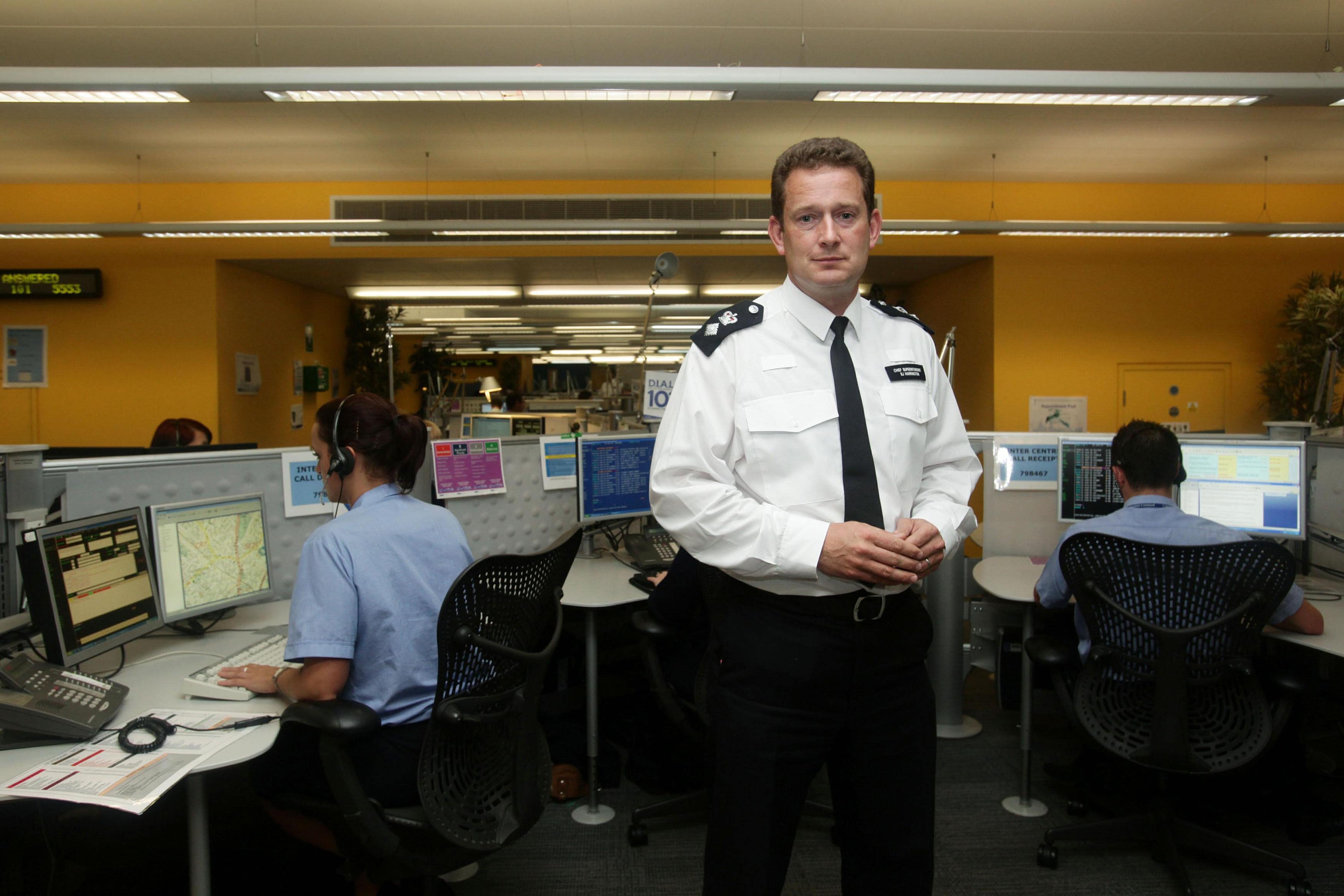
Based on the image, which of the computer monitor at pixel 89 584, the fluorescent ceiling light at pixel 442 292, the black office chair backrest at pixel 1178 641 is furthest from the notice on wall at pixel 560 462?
the fluorescent ceiling light at pixel 442 292

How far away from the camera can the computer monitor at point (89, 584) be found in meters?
1.52

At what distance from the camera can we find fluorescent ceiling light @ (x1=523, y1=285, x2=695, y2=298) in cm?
802

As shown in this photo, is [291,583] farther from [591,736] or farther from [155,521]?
[591,736]

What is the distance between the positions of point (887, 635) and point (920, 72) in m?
2.99

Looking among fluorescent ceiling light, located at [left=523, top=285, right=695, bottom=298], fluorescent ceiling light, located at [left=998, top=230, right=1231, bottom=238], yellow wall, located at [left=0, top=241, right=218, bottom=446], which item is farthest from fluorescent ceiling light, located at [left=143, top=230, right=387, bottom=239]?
fluorescent ceiling light, located at [left=998, top=230, right=1231, bottom=238]

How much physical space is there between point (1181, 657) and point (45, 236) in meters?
7.15

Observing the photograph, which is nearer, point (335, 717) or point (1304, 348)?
point (335, 717)

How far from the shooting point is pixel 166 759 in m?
1.30

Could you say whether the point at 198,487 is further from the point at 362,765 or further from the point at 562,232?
the point at 562,232

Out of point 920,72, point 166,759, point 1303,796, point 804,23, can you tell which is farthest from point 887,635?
point 804,23

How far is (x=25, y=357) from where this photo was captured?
6.56 meters

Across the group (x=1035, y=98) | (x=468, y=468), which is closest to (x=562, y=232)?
(x=1035, y=98)

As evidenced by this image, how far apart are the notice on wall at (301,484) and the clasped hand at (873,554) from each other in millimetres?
1748

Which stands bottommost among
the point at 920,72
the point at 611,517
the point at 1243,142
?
the point at 611,517
